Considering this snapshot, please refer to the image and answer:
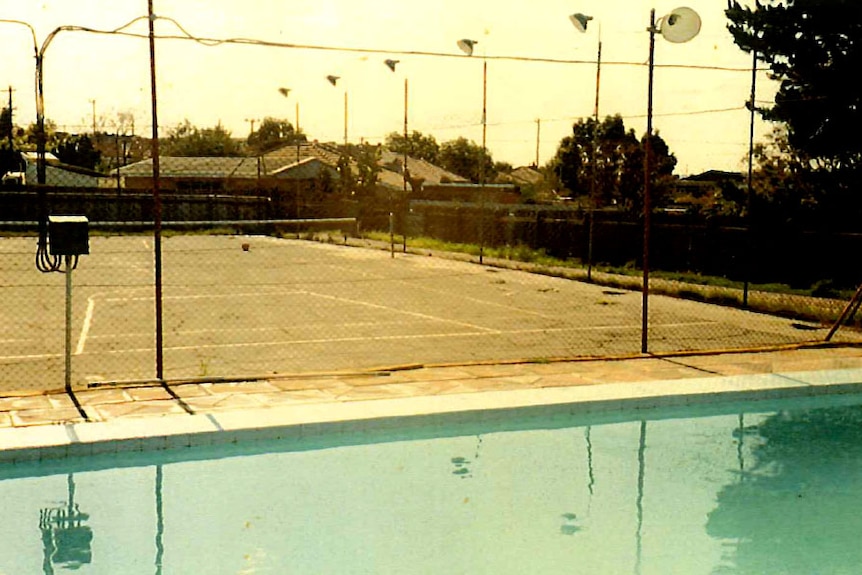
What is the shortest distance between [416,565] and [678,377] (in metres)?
5.64

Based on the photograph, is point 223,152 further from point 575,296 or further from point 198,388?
point 198,388

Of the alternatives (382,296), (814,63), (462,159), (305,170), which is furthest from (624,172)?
(462,159)

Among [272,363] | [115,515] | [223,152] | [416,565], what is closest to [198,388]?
[272,363]

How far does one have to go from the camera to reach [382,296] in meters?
19.2

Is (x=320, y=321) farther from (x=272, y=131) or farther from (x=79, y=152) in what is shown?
(x=272, y=131)

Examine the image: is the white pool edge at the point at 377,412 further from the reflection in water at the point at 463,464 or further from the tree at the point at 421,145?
the tree at the point at 421,145

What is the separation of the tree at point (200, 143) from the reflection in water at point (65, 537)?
86173 millimetres

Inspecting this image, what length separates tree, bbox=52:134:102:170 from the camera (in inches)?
2254

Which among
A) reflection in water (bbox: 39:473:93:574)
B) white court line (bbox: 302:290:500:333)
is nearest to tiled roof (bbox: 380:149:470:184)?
white court line (bbox: 302:290:500:333)

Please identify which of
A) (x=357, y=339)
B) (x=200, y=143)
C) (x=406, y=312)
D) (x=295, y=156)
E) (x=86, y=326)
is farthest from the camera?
(x=200, y=143)

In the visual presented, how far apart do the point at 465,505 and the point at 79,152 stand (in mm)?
55328

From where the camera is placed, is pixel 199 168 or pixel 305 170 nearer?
pixel 305 170

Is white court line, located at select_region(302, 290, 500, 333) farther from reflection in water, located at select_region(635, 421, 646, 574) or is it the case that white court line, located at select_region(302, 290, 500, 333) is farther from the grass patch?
the grass patch

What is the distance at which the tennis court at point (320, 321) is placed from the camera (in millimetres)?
11867
